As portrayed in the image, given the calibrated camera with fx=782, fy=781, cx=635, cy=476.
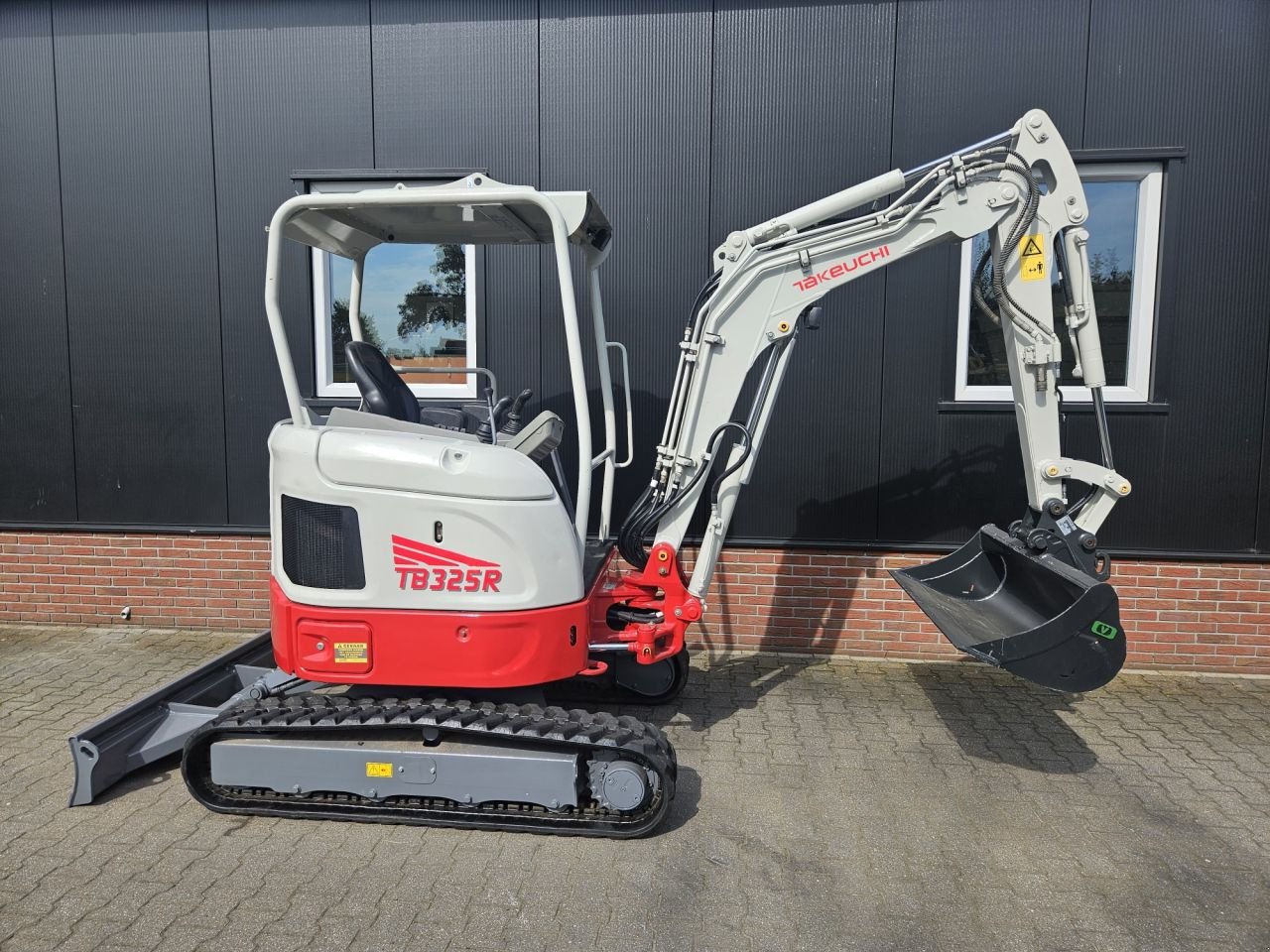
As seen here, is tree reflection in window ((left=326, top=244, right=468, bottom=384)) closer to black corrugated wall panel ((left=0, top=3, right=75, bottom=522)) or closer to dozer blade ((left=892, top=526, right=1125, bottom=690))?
black corrugated wall panel ((left=0, top=3, right=75, bottom=522))

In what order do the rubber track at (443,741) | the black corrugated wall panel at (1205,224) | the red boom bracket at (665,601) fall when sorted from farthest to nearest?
the black corrugated wall panel at (1205,224), the red boom bracket at (665,601), the rubber track at (443,741)

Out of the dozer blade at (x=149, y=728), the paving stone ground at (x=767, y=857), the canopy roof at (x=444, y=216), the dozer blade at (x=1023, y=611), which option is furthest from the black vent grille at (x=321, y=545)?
the dozer blade at (x=1023, y=611)

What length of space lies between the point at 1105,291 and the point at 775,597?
3.05 meters

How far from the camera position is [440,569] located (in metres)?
3.25

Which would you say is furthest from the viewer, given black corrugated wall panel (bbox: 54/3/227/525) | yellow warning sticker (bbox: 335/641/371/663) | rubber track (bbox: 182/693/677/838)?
black corrugated wall panel (bbox: 54/3/227/525)

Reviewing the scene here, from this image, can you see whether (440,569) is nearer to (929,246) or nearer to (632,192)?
(929,246)

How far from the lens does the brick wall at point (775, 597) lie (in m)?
5.22

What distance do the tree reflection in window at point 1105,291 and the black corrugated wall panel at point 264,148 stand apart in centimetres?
442

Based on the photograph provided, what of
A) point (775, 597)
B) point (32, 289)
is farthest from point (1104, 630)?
point (32, 289)

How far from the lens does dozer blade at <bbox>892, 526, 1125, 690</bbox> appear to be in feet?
10.7

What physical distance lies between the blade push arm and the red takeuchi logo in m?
1.06

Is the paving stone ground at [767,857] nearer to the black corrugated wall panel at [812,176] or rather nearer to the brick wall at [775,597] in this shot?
the brick wall at [775,597]

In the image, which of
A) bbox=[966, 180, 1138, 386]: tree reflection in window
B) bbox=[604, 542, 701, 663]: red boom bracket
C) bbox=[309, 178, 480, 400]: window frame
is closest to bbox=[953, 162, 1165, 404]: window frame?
bbox=[966, 180, 1138, 386]: tree reflection in window

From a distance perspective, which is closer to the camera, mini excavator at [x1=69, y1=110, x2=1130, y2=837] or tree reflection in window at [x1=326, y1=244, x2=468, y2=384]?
mini excavator at [x1=69, y1=110, x2=1130, y2=837]
